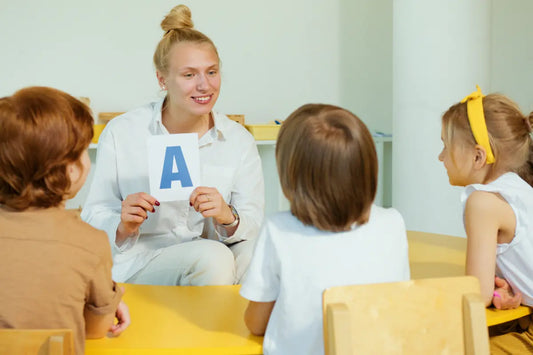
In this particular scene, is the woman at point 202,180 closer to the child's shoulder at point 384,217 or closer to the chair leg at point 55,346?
the child's shoulder at point 384,217

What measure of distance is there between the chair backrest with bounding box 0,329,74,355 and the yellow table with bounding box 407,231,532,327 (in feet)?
3.42

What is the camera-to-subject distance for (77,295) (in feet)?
4.05

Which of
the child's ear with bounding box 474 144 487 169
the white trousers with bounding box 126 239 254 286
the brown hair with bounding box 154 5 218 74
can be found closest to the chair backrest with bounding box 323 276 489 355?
the child's ear with bounding box 474 144 487 169

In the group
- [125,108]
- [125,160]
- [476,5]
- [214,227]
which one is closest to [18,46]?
[125,108]

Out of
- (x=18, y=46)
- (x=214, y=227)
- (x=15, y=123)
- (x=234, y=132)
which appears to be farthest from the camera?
(x=18, y=46)

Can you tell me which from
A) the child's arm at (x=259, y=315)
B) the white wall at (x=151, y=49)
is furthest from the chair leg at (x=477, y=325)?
the white wall at (x=151, y=49)

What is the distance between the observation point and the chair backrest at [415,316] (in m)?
1.21

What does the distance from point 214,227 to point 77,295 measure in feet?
3.51

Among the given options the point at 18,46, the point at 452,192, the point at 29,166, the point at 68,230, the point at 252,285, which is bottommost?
the point at 452,192

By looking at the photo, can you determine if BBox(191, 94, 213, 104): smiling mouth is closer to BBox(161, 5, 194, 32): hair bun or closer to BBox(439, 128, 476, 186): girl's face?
BBox(161, 5, 194, 32): hair bun

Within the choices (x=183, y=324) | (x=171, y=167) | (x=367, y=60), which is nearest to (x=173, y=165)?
(x=171, y=167)

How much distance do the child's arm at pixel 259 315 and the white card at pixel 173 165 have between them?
0.66 meters

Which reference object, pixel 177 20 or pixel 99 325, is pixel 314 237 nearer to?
pixel 99 325

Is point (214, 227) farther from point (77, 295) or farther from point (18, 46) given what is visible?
point (18, 46)
